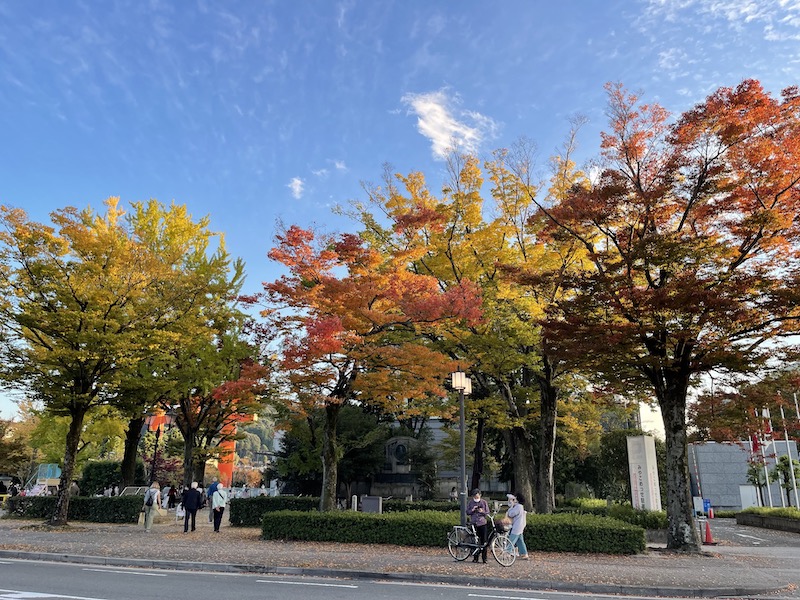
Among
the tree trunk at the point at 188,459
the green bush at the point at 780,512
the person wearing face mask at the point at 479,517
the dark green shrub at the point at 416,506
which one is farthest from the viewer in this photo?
the tree trunk at the point at 188,459

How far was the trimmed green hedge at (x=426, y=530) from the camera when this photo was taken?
43.8ft

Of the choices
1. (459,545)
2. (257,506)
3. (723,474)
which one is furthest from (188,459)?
(723,474)

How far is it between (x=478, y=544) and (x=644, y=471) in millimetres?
10251

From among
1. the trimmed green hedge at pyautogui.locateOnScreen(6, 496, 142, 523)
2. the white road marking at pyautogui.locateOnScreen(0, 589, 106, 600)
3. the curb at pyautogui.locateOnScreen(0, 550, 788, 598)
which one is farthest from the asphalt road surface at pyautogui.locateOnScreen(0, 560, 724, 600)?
the trimmed green hedge at pyautogui.locateOnScreen(6, 496, 142, 523)

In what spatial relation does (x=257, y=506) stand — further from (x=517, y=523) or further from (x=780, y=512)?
(x=780, y=512)

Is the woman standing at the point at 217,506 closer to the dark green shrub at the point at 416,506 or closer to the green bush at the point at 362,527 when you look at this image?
the green bush at the point at 362,527

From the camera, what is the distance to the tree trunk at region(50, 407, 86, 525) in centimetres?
1920

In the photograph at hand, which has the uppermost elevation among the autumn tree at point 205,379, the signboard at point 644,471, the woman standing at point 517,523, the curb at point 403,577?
the autumn tree at point 205,379

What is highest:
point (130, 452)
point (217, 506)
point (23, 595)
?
point (130, 452)

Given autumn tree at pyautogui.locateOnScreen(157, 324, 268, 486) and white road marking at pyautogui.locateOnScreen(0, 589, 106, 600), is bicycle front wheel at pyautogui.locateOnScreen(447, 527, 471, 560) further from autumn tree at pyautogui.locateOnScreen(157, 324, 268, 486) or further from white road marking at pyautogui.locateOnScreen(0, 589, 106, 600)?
autumn tree at pyautogui.locateOnScreen(157, 324, 268, 486)

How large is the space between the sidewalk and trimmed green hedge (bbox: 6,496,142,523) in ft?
20.4

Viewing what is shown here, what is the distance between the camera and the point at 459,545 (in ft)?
39.9

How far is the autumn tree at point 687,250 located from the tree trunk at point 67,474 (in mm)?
17359

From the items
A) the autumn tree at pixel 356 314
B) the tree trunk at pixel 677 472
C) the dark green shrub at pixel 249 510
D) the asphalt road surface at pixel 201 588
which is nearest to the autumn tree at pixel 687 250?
the tree trunk at pixel 677 472
